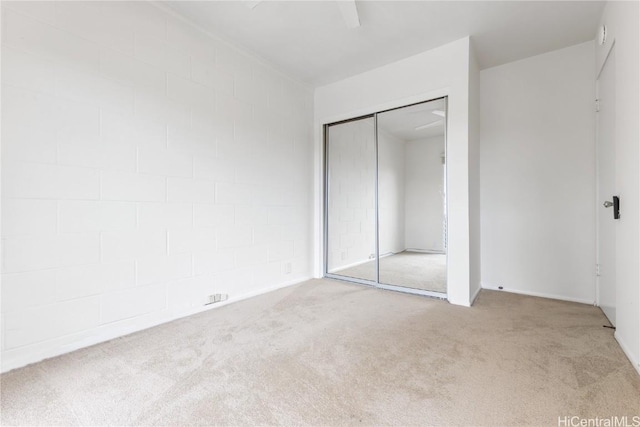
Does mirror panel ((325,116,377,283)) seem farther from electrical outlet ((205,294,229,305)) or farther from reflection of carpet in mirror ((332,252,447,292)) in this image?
electrical outlet ((205,294,229,305))

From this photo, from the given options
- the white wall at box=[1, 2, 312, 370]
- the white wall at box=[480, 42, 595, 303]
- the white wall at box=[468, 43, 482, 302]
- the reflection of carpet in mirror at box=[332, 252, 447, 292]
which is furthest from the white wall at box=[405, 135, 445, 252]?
the white wall at box=[1, 2, 312, 370]

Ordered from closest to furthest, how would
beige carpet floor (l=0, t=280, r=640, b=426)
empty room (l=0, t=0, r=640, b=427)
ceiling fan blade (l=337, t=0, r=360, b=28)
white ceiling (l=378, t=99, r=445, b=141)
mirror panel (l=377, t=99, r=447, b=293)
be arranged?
beige carpet floor (l=0, t=280, r=640, b=426) < empty room (l=0, t=0, r=640, b=427) < ceiling fan blade (l=337, t=0, r=360, b=28) < white ceiling (l=378, t=99, r=445, b=141) < mirror panel (l=377, t=99, r=447, b=293)

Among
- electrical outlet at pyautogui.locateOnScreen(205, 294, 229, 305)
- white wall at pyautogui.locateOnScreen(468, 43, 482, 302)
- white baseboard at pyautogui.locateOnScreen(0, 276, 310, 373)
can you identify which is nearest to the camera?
white baseboard at pyautogui.locateOnScreen(0, 276, 310, 373)

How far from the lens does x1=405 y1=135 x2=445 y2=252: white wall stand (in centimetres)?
351

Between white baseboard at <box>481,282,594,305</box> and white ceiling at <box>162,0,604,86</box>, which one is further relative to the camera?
white baseboard at <box>481,282,594,305</box>

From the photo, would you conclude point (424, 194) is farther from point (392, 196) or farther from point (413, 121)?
point (413, 121)

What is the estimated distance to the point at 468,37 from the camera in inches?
109

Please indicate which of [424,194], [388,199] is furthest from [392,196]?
→ [424,194]

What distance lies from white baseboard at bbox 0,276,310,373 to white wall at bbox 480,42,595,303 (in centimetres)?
333

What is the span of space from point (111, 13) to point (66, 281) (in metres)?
1.90

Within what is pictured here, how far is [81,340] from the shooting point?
193 cm

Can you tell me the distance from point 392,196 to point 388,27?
199 centimetres

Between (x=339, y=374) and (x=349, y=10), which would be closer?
(x=339, y=374)

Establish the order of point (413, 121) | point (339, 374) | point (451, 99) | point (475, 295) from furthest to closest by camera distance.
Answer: point (413, 121) < point (475, 295) < point (451, 99) < point (339, 374)
